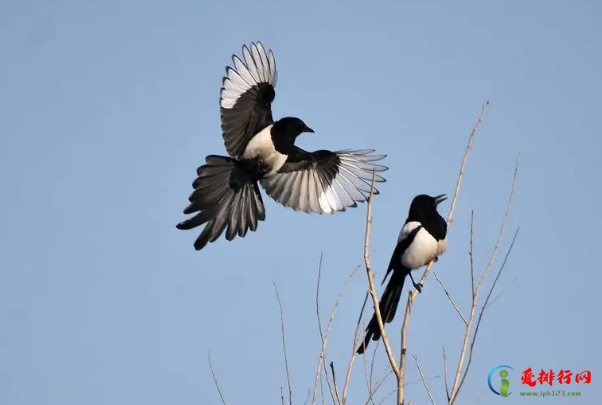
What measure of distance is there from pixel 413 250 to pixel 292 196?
48.0 inches

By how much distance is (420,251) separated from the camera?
6.02 m

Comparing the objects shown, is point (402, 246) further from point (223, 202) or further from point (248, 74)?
point (248, 74)

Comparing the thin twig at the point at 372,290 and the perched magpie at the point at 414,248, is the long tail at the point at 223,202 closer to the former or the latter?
the perched magpie at the point at 414,248

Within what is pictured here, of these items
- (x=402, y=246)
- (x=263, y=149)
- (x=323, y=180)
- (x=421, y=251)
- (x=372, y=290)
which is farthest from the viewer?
(x=323, y=180)

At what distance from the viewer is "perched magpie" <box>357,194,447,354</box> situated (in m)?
6.01

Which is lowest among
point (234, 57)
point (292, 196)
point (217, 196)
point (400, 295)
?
point (400, 295)

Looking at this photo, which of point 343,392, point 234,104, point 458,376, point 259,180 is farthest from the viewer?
point 259,180

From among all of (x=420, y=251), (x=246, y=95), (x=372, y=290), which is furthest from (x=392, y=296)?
(x=372, y=290)

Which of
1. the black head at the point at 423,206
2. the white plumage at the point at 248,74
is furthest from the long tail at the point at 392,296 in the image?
the white plumage at the point at 248,74

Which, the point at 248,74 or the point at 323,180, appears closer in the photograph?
the point at 248,74

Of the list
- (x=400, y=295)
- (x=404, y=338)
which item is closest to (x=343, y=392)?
(x=404, y=338)

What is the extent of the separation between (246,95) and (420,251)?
5.42ft

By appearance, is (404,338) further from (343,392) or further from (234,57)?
(234,57)

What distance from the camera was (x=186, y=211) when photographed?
588cm
